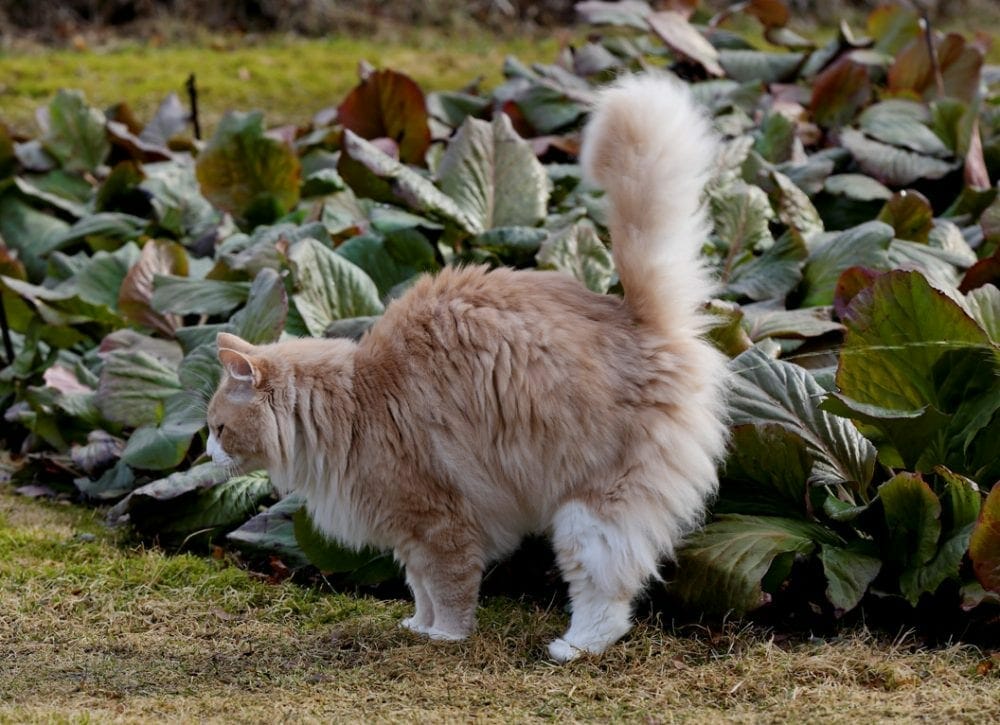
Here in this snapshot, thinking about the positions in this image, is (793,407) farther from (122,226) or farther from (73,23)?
(73,23)

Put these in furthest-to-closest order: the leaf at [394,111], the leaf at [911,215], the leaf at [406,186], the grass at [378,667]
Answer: the leaf at [394,111] → the leaf at [911,215] → the leaf at [406,186] → the grass at [378,667]

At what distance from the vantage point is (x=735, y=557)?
11.9ft

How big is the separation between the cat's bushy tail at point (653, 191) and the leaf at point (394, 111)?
9.19ft

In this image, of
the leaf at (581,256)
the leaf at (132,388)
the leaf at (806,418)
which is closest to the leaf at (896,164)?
the leaf at (581,256)

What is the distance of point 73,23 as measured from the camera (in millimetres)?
11297

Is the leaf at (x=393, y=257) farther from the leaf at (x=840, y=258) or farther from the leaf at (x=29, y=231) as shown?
the leaf at (x=29, y=231)

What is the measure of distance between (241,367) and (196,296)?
149 centimetres

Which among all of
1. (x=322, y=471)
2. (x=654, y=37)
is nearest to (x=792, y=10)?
(x=654, y=37)

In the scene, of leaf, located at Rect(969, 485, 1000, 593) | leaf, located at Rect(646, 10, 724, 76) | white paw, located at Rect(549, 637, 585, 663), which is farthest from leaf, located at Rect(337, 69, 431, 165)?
leaf, located at Rect(969, 485, 1000, 593)

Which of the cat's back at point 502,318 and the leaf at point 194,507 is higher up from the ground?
the cat's back at point 502,318

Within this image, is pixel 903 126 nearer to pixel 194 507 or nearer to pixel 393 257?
pixel 393 257

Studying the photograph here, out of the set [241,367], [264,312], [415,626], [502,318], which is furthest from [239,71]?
[415,626]

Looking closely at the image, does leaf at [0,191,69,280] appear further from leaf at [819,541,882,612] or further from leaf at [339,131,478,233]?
leaf at [819,541,882,612]

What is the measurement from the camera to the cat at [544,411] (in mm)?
3529
